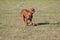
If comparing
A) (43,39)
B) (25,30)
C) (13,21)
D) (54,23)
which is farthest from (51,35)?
(13,21)

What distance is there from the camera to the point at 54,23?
9914mm

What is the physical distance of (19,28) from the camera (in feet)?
29.5

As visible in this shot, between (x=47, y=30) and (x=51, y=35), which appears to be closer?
(x=51, y=35)

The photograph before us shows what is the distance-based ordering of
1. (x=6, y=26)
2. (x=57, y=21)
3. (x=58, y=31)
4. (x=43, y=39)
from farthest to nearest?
(x=57, y=21) → (x=6, y=26) → (x=58, y=31) → (x=43, y=39)

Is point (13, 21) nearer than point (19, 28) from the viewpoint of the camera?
No

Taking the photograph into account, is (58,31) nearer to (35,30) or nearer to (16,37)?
(35,30)

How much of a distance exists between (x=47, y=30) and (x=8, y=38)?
1.58 meters

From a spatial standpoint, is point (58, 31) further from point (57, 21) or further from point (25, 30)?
point (57, 21)

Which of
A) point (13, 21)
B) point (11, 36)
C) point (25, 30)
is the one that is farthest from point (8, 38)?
point (13, 21)

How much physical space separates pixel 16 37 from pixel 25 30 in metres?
0.90

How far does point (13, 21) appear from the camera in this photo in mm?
10383

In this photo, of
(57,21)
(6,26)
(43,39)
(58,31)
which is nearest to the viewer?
(43,39)

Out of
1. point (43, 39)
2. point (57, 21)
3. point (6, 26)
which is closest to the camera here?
point (43, 39)

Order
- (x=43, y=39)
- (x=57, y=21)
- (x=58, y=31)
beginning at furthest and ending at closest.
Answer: (x=57, y=21)
(x=58, y=31)
(x=43, y=39)
